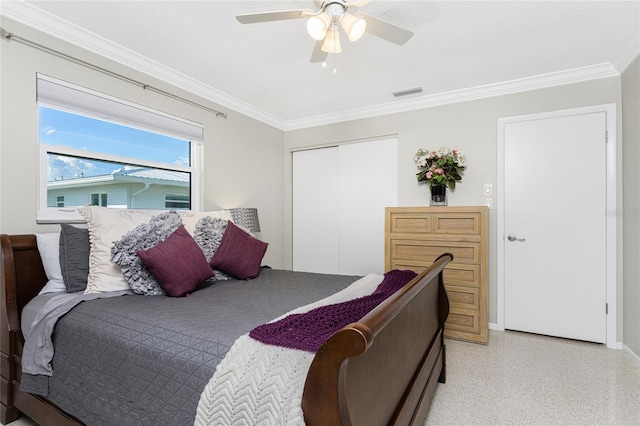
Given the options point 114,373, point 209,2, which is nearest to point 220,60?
point 209,2

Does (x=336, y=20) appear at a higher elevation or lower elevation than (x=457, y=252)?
higher

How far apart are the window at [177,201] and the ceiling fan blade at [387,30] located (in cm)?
229

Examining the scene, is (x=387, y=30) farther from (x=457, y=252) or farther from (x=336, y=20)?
(x=457, y=252)

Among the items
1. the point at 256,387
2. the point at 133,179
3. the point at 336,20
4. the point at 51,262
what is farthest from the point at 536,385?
the point at 133,179

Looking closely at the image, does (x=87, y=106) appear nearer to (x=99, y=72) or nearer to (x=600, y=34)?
(x=99, y=72)

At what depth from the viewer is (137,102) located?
2656mm

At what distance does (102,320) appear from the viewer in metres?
1.44

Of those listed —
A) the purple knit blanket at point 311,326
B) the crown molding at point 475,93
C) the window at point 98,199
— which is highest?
the crown molding at point 475,93

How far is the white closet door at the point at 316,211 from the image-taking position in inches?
165

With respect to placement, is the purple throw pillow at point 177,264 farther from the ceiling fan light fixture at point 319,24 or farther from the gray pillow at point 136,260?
the ceiling fan light fixture at point 319,24

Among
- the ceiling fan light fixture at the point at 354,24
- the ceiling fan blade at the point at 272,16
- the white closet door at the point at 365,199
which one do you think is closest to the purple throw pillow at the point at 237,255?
the ceiling fan blade at the point at 272,16

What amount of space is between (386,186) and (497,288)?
5.22 ft

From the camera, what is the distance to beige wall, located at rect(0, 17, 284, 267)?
1.97m

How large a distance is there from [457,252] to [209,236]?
2212mm
